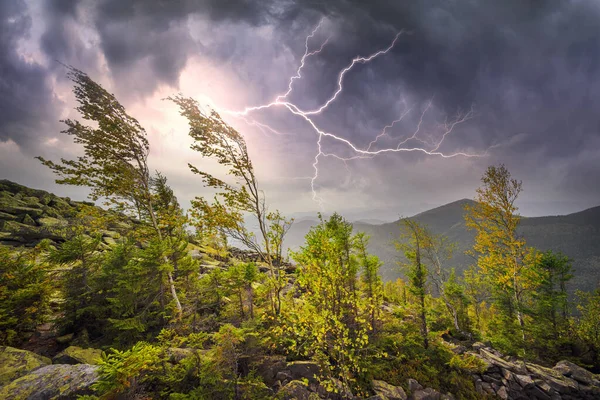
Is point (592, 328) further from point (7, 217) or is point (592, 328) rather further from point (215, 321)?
point (7, 217)

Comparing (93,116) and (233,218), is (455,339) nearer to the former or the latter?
(233,218)

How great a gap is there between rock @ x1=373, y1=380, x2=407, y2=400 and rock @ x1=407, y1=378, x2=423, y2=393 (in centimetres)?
88

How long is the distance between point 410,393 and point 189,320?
12.5 m

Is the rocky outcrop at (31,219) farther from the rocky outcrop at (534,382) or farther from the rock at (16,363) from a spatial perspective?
the rocky outcrop at (534,382)

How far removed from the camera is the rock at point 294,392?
743 cm

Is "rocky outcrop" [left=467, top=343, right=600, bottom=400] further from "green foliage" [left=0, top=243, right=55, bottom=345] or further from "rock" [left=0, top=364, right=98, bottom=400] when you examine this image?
"green foliage" [left=0, top=243, right=55, bottom=345]

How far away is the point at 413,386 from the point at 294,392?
724 cm

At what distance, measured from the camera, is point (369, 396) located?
907cm

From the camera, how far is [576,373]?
45.2 ft

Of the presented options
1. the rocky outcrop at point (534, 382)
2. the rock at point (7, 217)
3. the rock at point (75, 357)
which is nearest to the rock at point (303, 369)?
the rock at point (75, 357)

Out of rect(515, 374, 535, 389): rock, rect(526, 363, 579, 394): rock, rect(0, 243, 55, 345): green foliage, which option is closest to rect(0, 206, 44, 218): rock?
rect(0, 243, 55, 345): green foliage

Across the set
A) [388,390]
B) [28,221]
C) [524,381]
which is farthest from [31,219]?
[524,381]

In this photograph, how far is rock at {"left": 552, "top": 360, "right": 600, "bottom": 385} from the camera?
13284 mm

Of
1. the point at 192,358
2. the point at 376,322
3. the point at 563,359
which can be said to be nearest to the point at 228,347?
the point at 192,358
